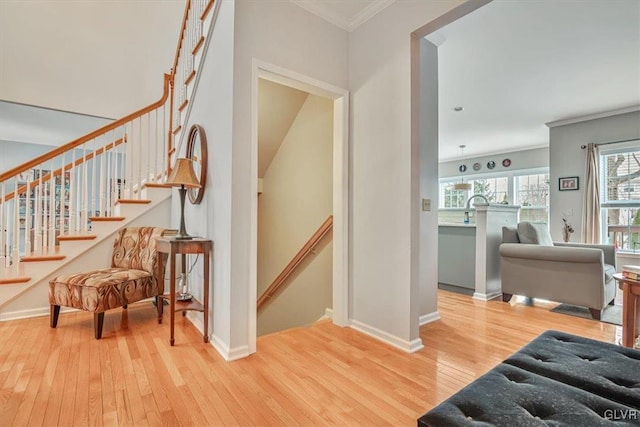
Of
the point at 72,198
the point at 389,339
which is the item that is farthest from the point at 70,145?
the point at 389,339

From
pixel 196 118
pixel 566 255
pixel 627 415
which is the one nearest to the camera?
pixel 627 415

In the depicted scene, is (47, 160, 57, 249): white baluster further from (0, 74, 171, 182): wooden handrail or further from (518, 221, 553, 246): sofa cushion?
(518, 221, 553, 246): sofa cushion

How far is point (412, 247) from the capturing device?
2266mm

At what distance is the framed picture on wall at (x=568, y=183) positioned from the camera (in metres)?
5.23

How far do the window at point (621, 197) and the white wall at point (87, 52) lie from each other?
7.65 metres

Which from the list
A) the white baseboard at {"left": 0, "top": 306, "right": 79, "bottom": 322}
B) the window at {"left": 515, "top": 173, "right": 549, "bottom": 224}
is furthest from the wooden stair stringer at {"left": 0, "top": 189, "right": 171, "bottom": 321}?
the window at {"left": 515, "top": 173, "right": 549, "bottom": 224}

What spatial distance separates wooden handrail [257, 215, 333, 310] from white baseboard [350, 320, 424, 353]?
103cm

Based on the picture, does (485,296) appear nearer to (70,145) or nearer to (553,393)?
(553,393)

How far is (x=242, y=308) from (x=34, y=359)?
1.42m

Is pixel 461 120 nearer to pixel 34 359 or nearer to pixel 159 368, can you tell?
pixel 159 368

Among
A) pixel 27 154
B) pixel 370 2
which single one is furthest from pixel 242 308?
pixel 27 154

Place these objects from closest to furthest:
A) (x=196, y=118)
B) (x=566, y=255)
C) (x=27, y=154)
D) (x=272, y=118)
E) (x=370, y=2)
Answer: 1. (x=370, y=2)
2. (x=196, y=118)
3. (x=566, y=255)
4. (x=272, y=118)
5. (x=27, y=154)

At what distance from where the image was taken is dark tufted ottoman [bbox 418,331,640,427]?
0.85 meters

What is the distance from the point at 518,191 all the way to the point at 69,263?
872 cm
